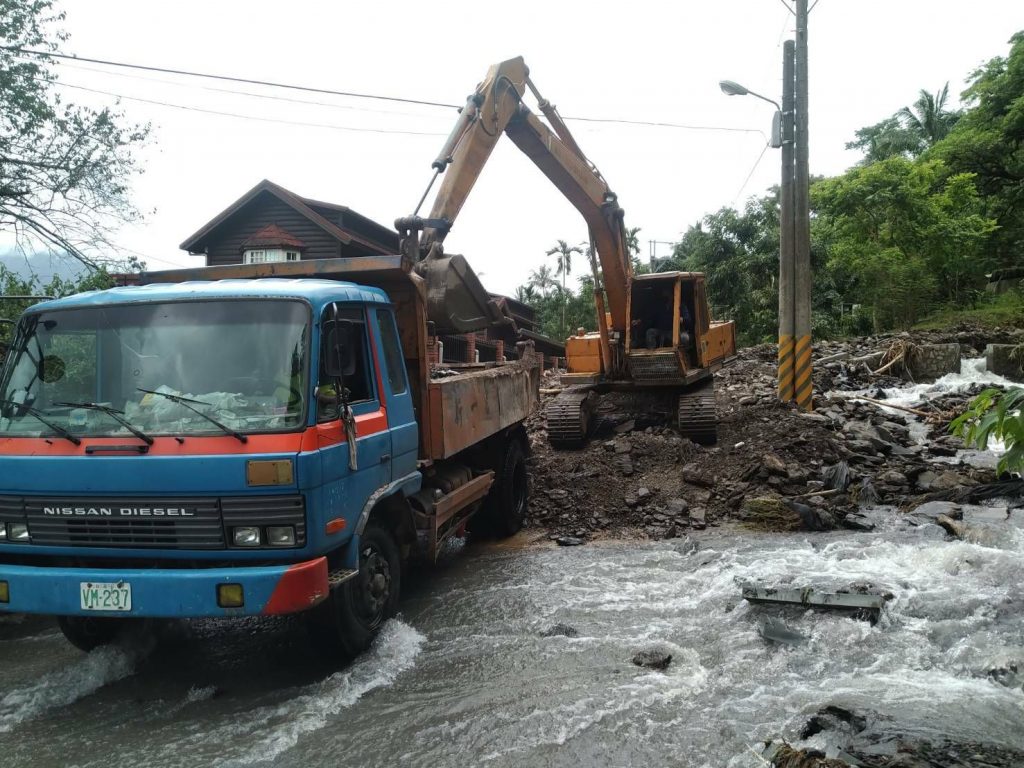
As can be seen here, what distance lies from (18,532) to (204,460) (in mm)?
1263

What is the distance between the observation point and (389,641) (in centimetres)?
543

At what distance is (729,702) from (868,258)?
1100 inches

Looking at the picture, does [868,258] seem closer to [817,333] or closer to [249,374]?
[817,333]

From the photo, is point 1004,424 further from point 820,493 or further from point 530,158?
point 530,158

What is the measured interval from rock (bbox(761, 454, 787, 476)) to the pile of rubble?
0.02 metres

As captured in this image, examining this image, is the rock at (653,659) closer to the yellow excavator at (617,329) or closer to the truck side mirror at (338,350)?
the truck side mirror at (338,350)

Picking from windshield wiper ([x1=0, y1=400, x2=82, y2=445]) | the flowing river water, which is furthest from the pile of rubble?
windshield wiper ([x1=0, y1=400, x2=82, y2=445])

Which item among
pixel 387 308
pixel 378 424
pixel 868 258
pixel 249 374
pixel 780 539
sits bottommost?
pixel 780 539

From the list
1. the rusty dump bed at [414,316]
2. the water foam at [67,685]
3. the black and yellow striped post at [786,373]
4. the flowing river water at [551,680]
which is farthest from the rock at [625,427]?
the water foam at [67,685]

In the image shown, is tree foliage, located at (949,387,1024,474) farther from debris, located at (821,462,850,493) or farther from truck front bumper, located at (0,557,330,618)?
debris, located at (821,462,850,493)

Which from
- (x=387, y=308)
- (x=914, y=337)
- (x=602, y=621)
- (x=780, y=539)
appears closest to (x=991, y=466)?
(x=780, y=539)

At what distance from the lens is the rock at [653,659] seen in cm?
504

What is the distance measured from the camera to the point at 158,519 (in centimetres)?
430

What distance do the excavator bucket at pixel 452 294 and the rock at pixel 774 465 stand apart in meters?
4.63
